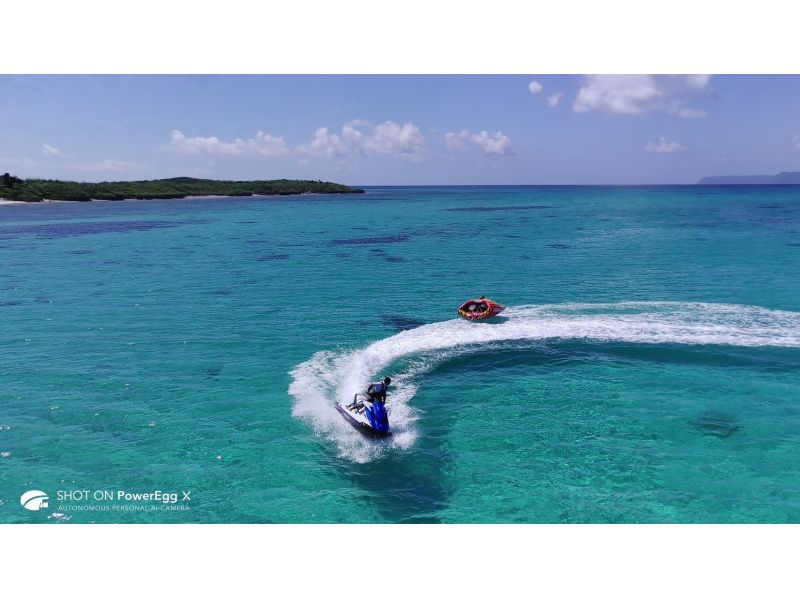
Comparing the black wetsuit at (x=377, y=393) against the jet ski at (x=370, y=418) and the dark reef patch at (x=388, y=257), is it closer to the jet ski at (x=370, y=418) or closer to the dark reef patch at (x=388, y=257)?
the jet ski at (x=370, y=418)

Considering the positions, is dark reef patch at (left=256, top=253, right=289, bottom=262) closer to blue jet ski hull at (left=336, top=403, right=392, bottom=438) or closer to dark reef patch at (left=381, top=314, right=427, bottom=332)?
dark reef patch at (left=381, top=314, right=427, bottom=332)

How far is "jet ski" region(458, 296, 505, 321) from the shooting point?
37.7 metres

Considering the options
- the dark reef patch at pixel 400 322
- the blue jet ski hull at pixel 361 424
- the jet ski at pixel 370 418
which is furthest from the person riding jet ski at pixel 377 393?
the dark reef patch at pixel 400 322

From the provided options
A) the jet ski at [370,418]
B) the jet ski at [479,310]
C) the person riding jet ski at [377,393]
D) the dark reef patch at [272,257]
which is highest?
the dark reef patch at [272,257]

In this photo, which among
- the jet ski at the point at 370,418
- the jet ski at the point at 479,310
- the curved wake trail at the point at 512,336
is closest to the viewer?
the jet ski at the point at 370,418

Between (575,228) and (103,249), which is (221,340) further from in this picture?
(575,228)

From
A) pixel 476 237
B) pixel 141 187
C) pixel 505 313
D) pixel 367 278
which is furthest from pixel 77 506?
pixel 141 187

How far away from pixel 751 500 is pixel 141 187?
216m

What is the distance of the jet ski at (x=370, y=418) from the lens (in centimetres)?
2216

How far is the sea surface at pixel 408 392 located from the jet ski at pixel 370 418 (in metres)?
0.53

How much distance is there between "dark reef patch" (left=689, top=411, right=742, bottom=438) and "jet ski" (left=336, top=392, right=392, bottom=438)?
14.2 meters

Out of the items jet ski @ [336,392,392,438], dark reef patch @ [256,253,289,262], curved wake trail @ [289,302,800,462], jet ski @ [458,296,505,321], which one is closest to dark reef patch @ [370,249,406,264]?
dark reef patch @ [256,253,289,262]

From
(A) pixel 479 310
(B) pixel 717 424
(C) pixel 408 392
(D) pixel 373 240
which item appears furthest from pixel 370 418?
(D) pixel 373 240

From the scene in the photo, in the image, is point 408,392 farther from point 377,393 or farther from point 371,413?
point 371,413
